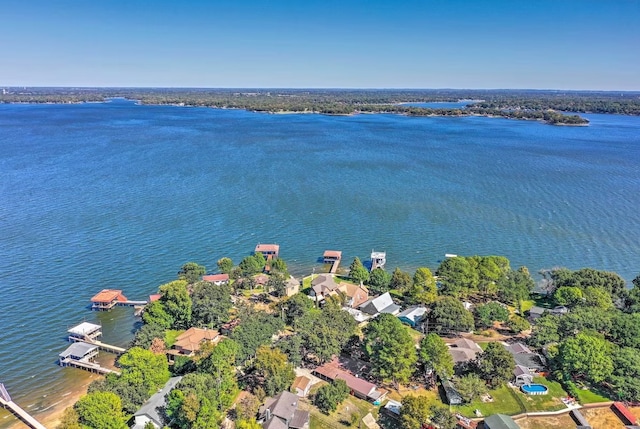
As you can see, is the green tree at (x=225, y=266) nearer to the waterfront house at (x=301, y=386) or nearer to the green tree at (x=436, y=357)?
the waterfront house at (x=301, y=386)

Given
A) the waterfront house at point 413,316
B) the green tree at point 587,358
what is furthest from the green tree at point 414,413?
the waterfront house at point 413,316

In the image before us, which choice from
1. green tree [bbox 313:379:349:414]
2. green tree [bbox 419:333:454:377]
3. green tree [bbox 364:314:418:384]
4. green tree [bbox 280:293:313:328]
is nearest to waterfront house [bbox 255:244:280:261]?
green tree [bbox 280:293:313:328]

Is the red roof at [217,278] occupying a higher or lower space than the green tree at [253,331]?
lower

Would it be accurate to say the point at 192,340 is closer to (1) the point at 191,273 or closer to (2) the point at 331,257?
(1) the point at 191,273

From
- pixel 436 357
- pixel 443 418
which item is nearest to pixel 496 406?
pixel 436 357

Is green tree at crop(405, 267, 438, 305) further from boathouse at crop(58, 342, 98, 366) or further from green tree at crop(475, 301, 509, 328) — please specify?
boathouse at crop(58, 342, 98, 366)

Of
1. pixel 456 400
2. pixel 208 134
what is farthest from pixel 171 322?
pixel 208 134

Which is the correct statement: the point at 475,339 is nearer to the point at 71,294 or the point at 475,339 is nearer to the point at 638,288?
the point at 638,288

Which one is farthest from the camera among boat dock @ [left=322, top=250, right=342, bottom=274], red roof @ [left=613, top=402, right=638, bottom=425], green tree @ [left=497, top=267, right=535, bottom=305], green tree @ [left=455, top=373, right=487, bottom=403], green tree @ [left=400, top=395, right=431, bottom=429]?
boat dock @ [left=322, top=250, right=342, bottom=274]
